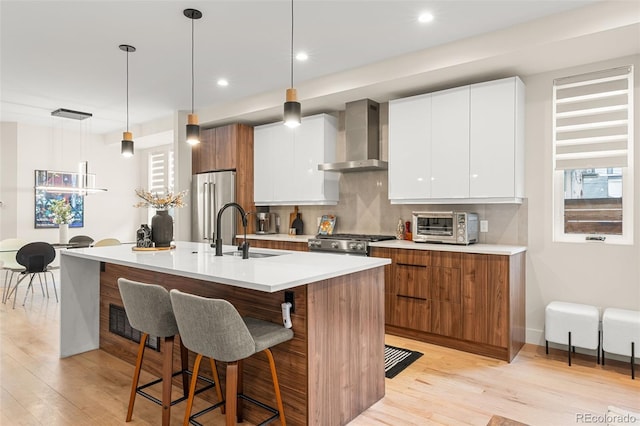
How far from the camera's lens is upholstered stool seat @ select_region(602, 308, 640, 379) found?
2.96 m

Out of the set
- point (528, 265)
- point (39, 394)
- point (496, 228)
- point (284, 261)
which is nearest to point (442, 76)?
point (496, 228)

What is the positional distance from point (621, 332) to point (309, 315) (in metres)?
2.52

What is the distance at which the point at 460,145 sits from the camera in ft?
12.3

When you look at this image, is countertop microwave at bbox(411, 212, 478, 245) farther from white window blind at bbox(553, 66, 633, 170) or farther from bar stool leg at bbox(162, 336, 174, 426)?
bar stool leg at bbox(162, 336, 174, 426)

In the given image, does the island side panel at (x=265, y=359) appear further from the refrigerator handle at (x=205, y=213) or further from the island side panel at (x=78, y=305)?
the refrigerator handle at (x=205, y=213)

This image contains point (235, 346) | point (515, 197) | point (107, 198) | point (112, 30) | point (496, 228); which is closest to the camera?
point (235, 346)

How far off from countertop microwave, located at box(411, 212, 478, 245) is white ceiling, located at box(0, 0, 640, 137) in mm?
1289

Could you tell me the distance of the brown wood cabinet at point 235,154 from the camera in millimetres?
5465

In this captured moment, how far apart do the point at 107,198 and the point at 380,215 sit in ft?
18.6

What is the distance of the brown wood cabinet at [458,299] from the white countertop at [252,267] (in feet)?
4.15

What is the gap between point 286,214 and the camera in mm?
5680

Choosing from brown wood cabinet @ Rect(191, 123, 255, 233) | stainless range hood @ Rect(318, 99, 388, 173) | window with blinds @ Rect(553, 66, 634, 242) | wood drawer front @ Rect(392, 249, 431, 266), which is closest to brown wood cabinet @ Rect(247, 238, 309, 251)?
brown wood cabinet @ Rect(191, 123, 255, 233)

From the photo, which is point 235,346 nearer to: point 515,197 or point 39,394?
point 39,394

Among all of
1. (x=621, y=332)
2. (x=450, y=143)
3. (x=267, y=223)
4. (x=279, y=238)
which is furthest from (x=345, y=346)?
(x=267, y=223)
